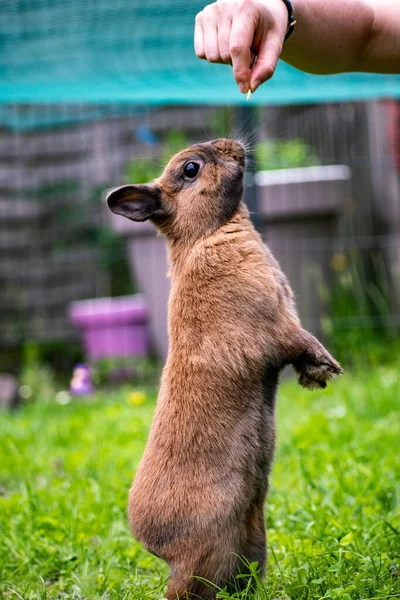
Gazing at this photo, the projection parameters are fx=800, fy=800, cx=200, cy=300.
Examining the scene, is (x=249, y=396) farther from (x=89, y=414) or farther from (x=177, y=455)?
(x=89, y=414)

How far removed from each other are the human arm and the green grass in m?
1.31

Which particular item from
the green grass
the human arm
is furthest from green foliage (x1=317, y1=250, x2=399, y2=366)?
the human arm

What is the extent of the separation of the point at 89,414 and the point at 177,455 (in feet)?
10.5

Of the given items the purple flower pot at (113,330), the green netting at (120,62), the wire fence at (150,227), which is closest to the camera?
the green netting at (120,62)

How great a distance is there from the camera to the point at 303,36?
7.75ft

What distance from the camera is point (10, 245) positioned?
773 cm

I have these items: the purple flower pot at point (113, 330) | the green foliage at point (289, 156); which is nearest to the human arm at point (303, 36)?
the green foliage at point (289, 156)

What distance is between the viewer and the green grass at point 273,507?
2264 millimetres

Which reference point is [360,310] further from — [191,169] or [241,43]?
[241,43]

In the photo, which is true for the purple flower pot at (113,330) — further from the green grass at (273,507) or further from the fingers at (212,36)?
the fingers at (212,36)

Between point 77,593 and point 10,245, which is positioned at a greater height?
point 10,245

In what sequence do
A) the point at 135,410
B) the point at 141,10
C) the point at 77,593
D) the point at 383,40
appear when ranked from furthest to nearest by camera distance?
the point at 135,410, the point at 141,10, the point at 383,40, the point at 77,593

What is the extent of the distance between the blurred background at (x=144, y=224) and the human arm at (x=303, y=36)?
157 centimetres

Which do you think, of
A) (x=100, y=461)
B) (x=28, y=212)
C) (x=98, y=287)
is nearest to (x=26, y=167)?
(x=28, y=212)
